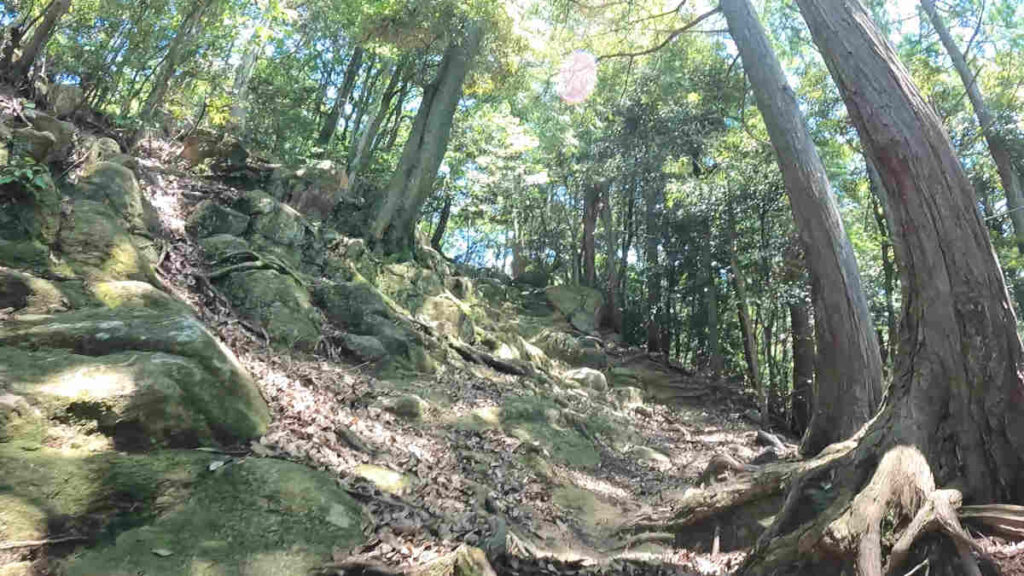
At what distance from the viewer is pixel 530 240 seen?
93.7ft

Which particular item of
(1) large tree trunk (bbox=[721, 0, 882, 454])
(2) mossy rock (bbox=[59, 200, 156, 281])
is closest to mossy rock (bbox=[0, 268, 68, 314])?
(2) mossy rock (bbox=[59, 200, 156, 281])

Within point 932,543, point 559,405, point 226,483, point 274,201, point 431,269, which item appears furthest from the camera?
point 431,269

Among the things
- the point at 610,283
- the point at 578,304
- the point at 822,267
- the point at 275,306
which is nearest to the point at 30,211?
the point at 275,306

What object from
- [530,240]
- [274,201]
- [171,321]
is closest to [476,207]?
[530,240]

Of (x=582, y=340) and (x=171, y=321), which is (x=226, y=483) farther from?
(x=582, y=340)

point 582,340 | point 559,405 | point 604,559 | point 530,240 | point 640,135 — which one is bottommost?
point 604,559

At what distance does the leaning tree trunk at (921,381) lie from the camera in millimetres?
2922

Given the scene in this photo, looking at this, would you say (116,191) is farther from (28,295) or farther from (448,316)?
(448,316)

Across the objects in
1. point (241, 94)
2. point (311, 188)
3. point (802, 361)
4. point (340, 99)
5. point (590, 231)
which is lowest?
point (802, 361)

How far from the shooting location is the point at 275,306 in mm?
7633

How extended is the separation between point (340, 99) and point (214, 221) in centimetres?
1234

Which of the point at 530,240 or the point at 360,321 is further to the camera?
the point at 530,240

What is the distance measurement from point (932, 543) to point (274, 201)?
10.4m

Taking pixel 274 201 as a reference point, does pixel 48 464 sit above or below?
below
